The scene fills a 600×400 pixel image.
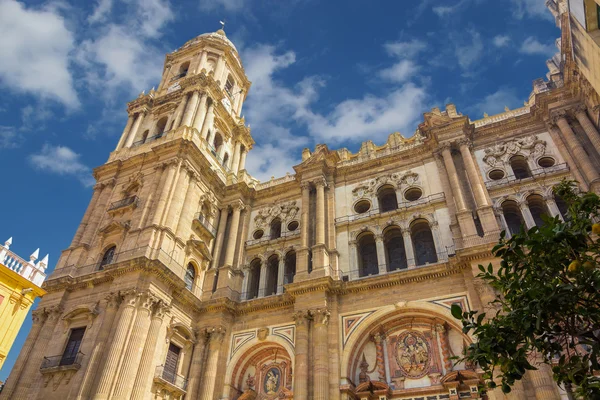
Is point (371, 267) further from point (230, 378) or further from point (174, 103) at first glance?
point (174, 103)

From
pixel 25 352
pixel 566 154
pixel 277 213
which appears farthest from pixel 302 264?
pixel 566 154

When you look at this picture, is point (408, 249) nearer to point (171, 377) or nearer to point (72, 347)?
point (171, 377)

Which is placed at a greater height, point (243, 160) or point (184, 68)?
point (184, 68)

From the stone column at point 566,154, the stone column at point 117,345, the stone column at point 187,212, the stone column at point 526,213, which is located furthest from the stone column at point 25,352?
the stone column at point 566,154

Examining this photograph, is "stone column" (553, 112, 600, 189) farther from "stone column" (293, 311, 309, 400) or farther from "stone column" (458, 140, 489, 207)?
"stone column" (293, 311, 309, 400)

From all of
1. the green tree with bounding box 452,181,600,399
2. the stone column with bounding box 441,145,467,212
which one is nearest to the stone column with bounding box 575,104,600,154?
the stone column with bounding box 441,145,467,212

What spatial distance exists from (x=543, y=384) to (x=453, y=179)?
10.7 metres

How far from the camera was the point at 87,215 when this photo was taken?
2670 centimetres

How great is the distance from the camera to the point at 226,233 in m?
27.7

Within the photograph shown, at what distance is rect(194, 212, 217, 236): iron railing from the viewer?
26542 millimetres

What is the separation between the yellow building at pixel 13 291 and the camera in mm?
22219

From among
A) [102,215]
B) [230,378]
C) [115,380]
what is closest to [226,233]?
[102,215]

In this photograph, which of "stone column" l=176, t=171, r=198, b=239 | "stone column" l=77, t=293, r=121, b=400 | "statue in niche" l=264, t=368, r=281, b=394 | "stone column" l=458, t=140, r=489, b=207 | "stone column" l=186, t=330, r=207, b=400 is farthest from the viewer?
"stone column" l=176, t=171, r=198, b=239

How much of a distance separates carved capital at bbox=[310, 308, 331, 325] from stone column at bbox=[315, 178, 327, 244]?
4.11m
